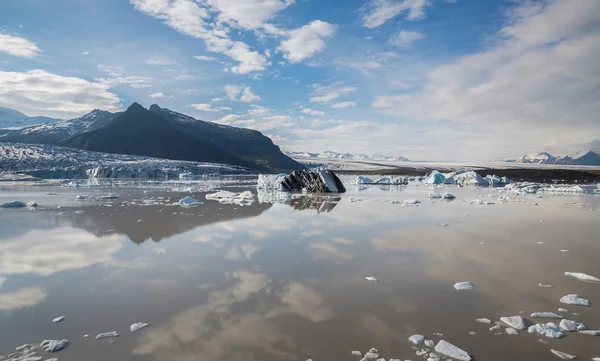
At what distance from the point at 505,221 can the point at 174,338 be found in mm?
12029

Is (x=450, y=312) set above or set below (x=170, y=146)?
below

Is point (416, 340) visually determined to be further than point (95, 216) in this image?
No

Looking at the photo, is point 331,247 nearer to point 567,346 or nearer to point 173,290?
point 173,290

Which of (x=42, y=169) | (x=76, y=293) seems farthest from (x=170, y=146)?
(x=76, y=293)

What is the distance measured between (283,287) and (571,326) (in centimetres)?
374

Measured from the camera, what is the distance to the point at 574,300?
4.87 meters

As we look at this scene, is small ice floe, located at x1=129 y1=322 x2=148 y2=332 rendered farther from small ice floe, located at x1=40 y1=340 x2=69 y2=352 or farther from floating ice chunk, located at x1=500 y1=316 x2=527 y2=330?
floating ice chunk, located at x1=500 y1=316 x2=527 y2=330

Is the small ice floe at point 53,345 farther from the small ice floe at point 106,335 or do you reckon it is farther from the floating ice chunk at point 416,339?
the floating ice chunk at point 416,339

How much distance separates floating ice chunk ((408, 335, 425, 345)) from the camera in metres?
3.80

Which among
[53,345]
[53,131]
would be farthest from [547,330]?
[53,131]

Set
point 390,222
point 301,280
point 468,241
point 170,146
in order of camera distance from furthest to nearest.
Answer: point 170,146 → point 390,222 → point 468,241 → point 301,280

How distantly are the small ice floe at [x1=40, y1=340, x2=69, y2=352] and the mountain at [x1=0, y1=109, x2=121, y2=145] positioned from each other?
172 m

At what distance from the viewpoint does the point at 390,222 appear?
39.1 ft

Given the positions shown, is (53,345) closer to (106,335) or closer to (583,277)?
(106,335)
